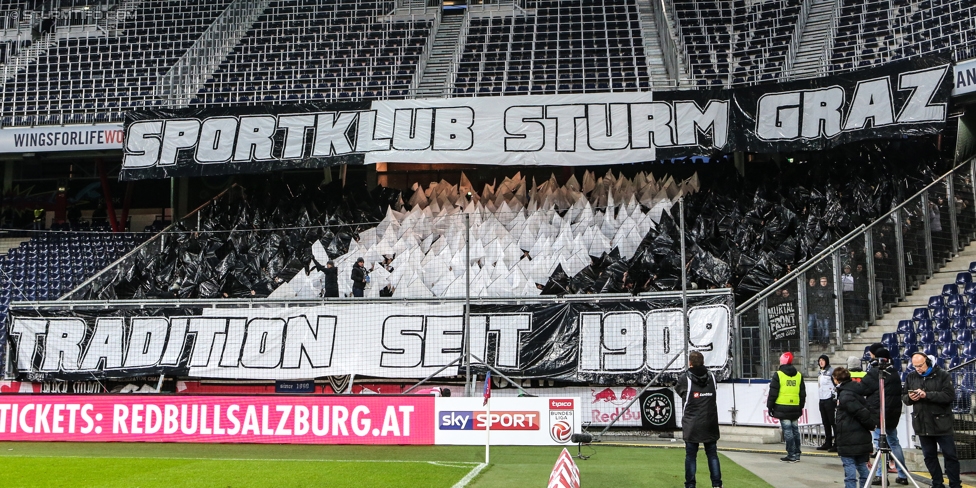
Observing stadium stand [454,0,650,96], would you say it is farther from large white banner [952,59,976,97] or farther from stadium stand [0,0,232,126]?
stadium stand [0,0,232,126]

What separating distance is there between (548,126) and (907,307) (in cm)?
823

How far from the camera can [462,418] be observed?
14.9m

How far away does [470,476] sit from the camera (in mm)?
11375

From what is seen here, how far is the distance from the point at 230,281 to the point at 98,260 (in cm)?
471

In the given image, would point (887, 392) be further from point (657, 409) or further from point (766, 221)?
point (766, 221)

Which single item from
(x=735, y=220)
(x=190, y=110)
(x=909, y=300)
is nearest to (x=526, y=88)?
(x=735, y=220)

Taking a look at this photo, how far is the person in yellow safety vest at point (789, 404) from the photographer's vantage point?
13148 mm

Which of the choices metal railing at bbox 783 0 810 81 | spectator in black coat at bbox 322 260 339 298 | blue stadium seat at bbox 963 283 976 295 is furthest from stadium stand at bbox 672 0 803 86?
spectator in black coat at bbox 322 260 339 298

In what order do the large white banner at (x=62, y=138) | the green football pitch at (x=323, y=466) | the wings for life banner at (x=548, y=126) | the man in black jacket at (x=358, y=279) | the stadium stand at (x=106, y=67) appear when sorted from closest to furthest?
the green football pitch at (x=323, y=466), the wings for life banner at (x=548, y=126), the man in black jacket at (x=358, y=279), the large white banner at (x=62, y=138), the stadium stand at (x=106, y=67)

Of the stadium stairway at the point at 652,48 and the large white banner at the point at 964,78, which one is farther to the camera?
the stadium stairway at the point at 652,48

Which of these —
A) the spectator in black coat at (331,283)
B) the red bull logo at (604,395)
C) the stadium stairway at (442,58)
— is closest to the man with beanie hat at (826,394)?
the red bull logo at (604,395)

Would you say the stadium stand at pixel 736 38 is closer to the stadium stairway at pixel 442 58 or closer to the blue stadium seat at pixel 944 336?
the stadium stairway at pixel 442 58

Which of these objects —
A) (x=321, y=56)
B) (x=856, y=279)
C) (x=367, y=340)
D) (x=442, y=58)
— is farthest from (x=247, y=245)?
(x=856, y=279)

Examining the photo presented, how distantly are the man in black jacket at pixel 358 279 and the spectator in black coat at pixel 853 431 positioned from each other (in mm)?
12305
